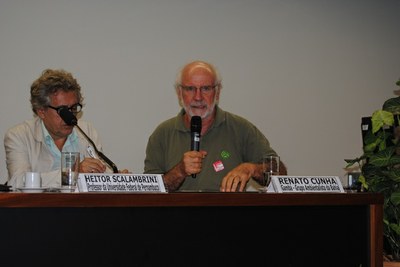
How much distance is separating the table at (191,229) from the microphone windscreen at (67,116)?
111 cm

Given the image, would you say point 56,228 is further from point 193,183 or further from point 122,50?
point 122,50

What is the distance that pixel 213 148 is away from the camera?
3557mm

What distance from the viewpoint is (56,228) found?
1836mm

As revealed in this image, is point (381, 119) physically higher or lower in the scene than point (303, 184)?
higher

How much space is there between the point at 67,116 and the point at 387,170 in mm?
1538

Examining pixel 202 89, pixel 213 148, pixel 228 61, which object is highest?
pixel 228 61

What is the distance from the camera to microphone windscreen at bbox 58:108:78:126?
299 centimetres

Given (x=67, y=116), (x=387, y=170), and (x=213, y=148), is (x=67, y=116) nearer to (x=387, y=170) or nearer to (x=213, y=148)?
(x=213, y=148)

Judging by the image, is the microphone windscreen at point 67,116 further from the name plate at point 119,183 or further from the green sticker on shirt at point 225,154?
the name plate at point 119,183

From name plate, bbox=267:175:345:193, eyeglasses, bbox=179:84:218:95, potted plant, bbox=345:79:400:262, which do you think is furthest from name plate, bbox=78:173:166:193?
eyeglasses, bbox=179:84:218:95

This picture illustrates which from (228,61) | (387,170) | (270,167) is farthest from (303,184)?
(228,61)

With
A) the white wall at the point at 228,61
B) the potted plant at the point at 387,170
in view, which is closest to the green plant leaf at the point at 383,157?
the potted plant at the point at 387,170

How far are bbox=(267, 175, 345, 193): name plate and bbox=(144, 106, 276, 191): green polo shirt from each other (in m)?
1.11

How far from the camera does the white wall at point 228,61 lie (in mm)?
3896
